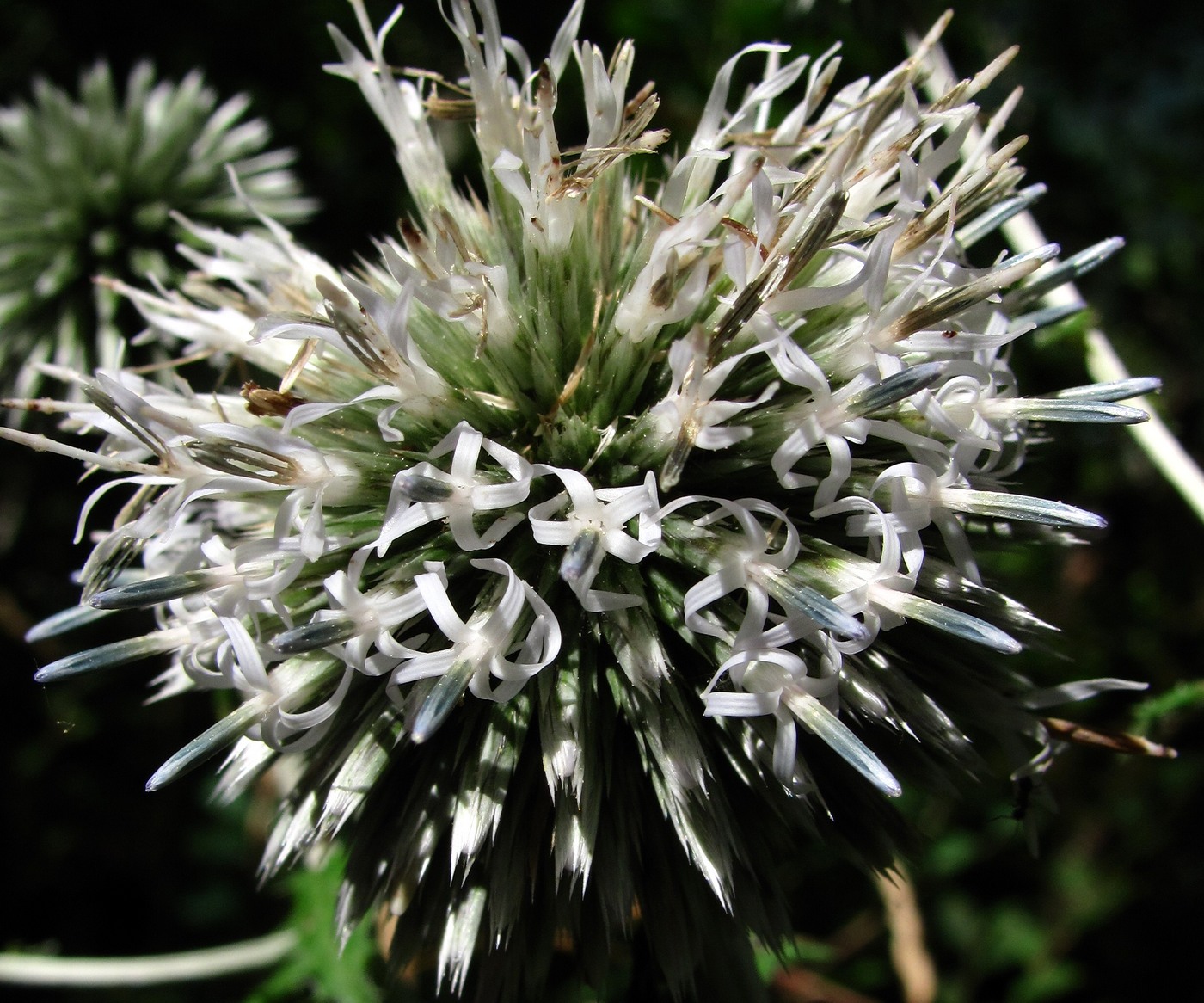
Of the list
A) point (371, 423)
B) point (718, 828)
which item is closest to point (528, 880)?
point (718, 828)

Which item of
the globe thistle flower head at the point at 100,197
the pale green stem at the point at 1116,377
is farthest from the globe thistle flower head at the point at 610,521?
the globe thistle flower head at the point at 100,197

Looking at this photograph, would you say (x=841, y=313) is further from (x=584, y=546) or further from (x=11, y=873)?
(x=11, y=873)

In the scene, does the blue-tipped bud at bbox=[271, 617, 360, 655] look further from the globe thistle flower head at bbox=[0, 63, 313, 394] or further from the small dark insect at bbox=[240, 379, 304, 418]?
the globe thistle flower head at bbox=[0, 63, 313, 394]

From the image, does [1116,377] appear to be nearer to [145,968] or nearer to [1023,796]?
[1023,796]

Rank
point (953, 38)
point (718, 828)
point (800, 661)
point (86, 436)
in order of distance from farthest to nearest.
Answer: point (953, 38) → point (86, 436) → point (718, 828) → point (800, 661)

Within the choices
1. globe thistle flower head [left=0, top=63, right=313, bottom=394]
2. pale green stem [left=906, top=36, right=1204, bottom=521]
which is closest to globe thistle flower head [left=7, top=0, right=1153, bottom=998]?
pale green stem [left=906, top=36, right=1204, bottom=521]

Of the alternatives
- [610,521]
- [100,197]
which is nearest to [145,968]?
[610,521]

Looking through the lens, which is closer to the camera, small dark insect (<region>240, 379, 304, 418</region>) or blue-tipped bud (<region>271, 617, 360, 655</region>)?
blue-tipped bud (<region>271, 617, 360, 655</region>)

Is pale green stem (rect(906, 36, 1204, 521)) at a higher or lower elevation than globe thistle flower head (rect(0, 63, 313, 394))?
lower
